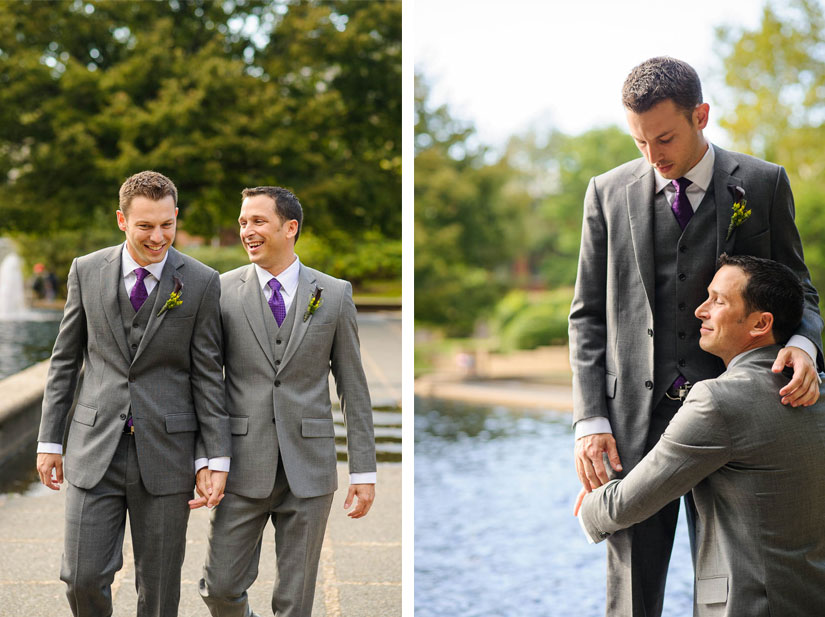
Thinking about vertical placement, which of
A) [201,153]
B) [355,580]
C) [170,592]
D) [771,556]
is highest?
[201,153]

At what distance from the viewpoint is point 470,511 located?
1155cm

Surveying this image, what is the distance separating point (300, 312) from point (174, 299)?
14.1 inches

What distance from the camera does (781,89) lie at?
807 inches

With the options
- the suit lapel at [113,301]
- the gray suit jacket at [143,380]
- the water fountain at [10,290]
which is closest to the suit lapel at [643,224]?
the gray suit jacket at [143,380]

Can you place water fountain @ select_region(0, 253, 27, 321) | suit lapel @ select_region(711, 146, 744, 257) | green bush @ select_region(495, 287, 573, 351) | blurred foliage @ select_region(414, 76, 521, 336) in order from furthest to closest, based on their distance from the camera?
blurred foliage @ select_region(414, 76, 521, 336) < green bush @ select_region(495, 287, 573, 351) < water fountain @ select_region(0, 253, 27, 321) < suit lapel @ select_region(711, 146, 744, 257)

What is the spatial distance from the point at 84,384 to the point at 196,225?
18.0 meters

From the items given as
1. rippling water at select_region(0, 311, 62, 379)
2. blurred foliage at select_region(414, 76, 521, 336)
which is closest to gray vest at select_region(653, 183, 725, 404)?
rippling water at select_region(0, 311, 62, 379)

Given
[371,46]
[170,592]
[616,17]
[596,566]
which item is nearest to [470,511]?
[596,566]

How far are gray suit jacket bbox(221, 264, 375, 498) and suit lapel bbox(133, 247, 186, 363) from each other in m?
0.17

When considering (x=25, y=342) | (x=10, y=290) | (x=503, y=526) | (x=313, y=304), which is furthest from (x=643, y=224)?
(x=10, y=290)

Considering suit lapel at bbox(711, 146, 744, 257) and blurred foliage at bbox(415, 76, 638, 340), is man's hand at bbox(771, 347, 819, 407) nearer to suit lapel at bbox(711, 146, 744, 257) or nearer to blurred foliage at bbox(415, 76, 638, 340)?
suit lapel at bbox(711, 146, 744, 257)

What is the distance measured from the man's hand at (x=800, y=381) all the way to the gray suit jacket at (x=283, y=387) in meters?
1.13

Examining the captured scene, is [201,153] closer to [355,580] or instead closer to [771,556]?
[355,580]

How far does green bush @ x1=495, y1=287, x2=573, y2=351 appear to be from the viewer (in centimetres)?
2320
